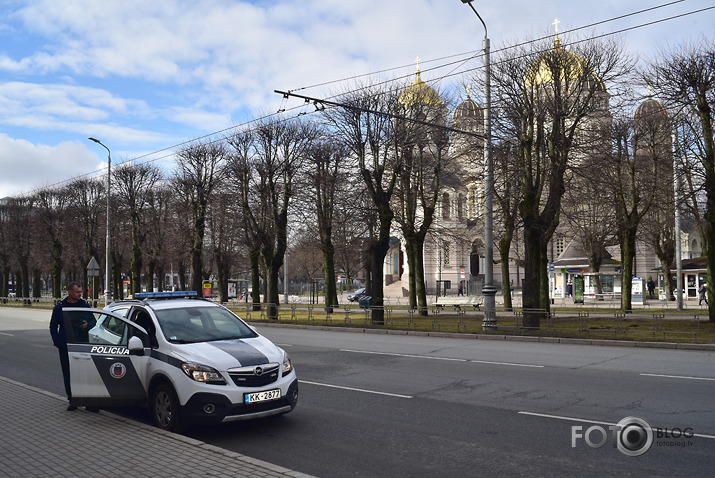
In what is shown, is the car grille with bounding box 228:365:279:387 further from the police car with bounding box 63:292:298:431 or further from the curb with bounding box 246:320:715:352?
the curb with bounding box 246:320:715:352

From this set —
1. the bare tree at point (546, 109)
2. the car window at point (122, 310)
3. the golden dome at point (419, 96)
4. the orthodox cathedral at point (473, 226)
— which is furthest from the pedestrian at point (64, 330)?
the golden dome at point (419, 96)

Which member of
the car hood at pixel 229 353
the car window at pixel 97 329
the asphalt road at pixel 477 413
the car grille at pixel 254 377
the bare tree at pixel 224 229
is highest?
the bare tree at pixel 224 229

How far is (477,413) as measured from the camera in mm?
8812

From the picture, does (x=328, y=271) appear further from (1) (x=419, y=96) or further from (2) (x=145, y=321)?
(2) (x=145, y=321)

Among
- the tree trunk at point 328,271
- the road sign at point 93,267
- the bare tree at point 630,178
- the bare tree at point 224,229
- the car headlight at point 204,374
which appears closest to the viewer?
the car headlight at point 204,374

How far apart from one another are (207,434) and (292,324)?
882 inches

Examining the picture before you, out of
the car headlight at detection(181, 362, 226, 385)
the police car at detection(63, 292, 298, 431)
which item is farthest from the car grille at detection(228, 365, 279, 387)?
the car headlight at detection(181, 362, 226, 385)

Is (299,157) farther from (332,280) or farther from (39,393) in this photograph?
(39,393)

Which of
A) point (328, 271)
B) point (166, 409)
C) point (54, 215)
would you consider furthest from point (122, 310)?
point (54, 215)

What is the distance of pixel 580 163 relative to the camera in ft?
87.6

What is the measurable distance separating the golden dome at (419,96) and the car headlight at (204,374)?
23.2 meters

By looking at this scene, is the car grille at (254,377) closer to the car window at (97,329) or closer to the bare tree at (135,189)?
the car window at (97,329)

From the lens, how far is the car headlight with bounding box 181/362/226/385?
23.9ft

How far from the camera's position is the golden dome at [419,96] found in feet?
96.3
